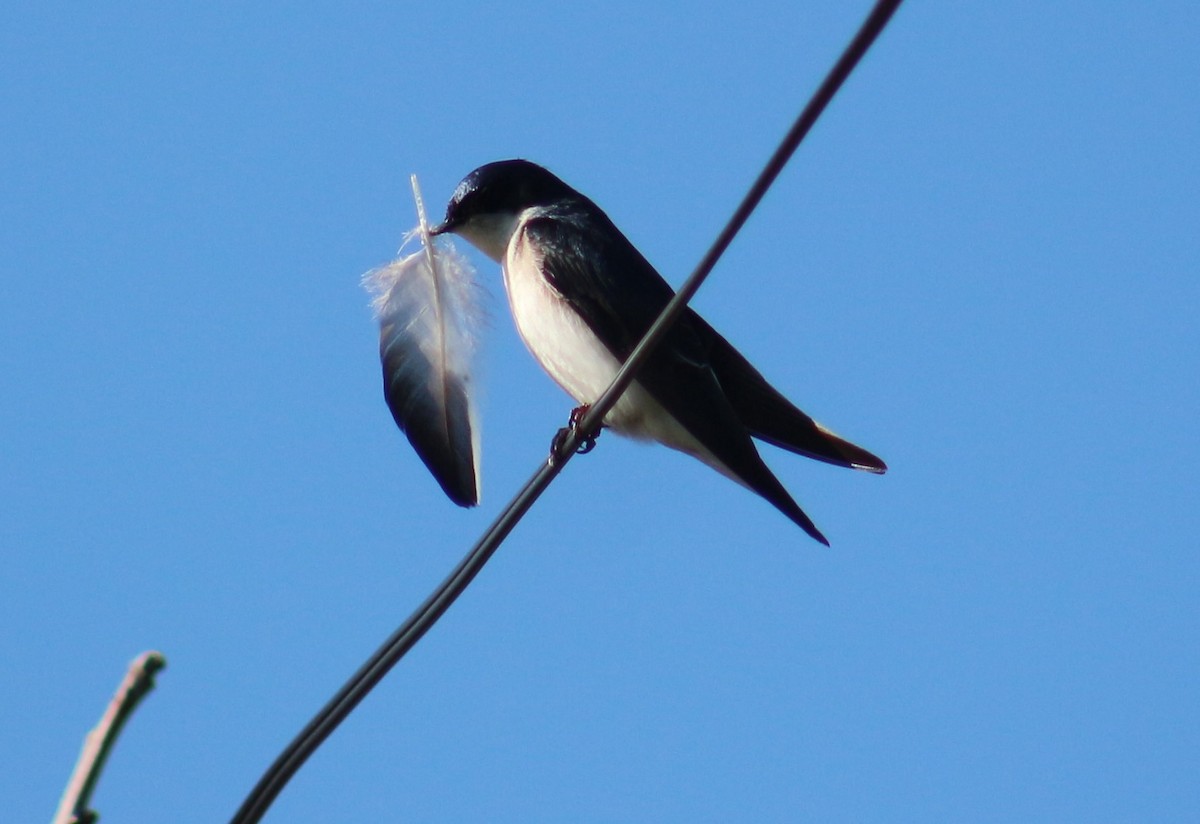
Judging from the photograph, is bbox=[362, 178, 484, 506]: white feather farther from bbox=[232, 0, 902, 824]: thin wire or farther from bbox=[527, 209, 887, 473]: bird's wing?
bbox=[232, 0, 902, 824]: thin wire

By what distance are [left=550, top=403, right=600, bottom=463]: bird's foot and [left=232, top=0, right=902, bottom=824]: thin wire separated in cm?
74

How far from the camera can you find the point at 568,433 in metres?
4.51

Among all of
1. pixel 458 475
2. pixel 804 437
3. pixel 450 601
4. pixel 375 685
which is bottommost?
pixel 375 685

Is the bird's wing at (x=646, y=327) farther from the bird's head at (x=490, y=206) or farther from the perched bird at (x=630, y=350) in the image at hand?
the bird's head at (x=490, y=206)

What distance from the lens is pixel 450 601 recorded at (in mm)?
2799

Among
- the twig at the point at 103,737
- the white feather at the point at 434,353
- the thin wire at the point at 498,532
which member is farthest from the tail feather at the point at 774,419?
the twig at the point at 103,737

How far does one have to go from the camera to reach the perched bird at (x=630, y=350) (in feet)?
16.6

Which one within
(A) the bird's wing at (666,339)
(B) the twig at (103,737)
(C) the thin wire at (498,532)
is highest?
(A) the bird's wing at (666,339)

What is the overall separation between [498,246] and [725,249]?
3.17m

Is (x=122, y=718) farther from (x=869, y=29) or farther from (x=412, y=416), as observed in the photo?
(x=412, y=416)

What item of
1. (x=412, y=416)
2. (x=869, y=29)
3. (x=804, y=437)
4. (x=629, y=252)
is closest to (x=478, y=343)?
(x=412, y=416)

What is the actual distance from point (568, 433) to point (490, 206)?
72.5 inches

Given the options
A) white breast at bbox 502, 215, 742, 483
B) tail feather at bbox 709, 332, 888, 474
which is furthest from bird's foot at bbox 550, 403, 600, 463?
tail feather at bbox 709, 332, 888, 474

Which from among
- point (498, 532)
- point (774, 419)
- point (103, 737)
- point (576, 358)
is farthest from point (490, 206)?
point (103, 737)
